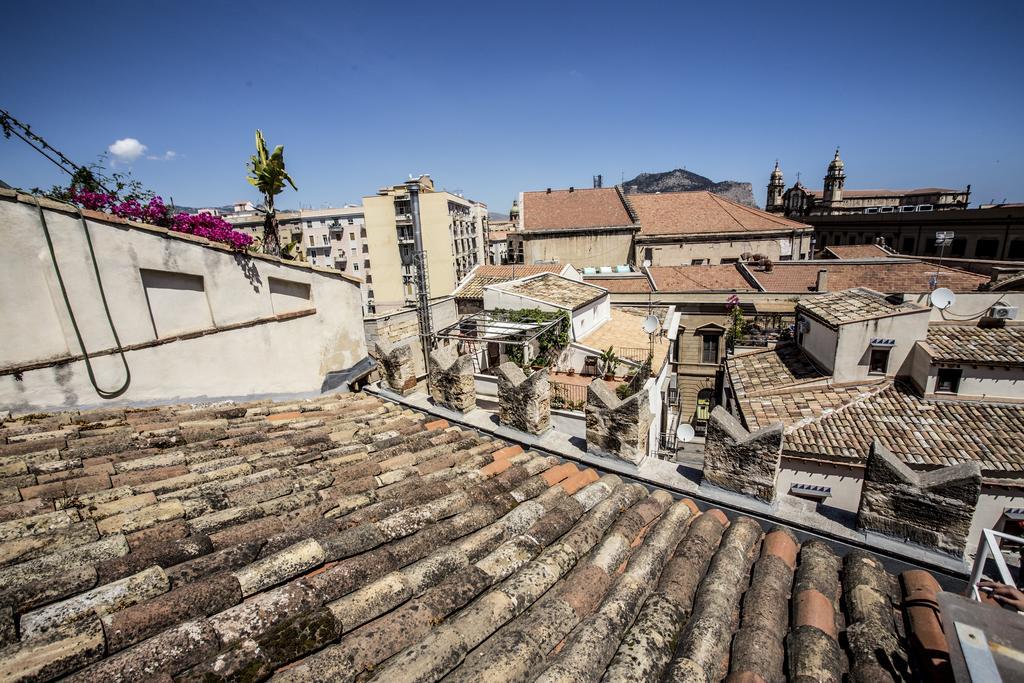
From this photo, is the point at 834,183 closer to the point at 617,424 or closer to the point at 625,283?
the point at 625,283

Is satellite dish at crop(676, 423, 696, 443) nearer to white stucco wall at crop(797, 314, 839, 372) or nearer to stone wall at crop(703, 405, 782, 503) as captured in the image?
white stucco wall at crop(797, 314, 839, 372)

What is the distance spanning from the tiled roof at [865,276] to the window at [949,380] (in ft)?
34.5

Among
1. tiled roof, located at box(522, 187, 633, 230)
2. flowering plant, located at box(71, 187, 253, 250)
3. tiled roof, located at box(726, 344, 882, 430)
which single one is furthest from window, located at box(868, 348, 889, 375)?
tiled roof, located at box(522, 187, 633, 230)

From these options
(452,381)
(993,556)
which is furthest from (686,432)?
(993,556)

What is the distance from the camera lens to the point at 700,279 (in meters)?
27.5

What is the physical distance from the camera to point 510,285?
72.5ft

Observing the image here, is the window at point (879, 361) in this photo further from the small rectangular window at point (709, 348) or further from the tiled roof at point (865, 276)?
the small rectangular window at point (709, 348)

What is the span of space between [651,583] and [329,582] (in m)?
2.63

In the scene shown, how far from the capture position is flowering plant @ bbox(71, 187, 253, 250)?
705cm

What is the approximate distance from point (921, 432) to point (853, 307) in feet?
17.1

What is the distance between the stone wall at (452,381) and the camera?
8.02 m

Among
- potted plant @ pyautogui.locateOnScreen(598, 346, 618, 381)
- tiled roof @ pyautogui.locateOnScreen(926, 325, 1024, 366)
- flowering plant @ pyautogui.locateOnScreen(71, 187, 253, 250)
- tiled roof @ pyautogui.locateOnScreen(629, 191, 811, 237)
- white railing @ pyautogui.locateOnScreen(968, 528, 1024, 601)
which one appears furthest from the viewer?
tiled roof @ pyautogui.locateOnScreen(629, 191, 811, 237)

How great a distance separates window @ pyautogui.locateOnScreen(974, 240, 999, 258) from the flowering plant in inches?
2052

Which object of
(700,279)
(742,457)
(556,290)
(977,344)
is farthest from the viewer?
(700,279)
